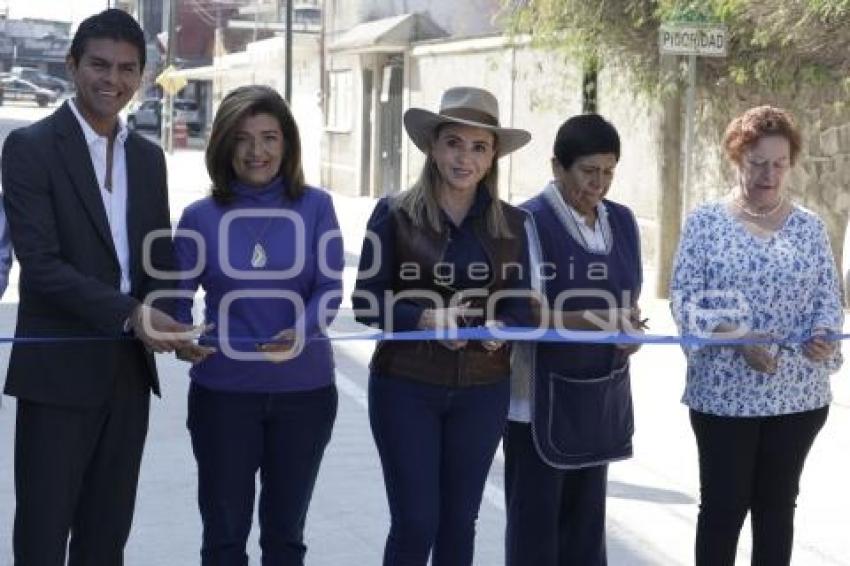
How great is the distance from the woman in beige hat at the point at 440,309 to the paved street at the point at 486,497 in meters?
1.62

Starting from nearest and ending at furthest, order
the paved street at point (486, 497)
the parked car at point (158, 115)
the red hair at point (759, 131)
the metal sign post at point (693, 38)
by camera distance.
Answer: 1. the red hair at point (759, 131)
2. the paved street at point (486, 497)
3. the metal sign post at point (693, 38)
4. the parked car at point (158, 115)

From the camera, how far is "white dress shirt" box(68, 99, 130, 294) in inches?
192

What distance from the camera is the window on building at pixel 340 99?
37.9m

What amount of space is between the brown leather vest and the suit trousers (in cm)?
84

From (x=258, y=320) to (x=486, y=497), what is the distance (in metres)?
3.16

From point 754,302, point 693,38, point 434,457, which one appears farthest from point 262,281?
point 693,38

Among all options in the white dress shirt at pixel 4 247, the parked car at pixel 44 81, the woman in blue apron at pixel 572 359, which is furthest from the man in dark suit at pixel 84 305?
the parked car at pixel 44 81

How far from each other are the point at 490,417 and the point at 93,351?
4.27 feet

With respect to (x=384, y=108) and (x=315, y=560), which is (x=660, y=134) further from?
(x=384, y=108)

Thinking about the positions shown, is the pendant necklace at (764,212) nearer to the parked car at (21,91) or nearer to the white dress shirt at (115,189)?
the white dress shirt at (115,189)

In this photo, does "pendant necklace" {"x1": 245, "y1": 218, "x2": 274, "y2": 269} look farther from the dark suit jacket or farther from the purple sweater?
the dark suit jacket

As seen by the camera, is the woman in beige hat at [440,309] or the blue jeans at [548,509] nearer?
the woman in beige hat at [440,309]

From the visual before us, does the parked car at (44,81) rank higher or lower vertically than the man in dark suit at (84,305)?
lower

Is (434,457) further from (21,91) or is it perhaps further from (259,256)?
(21,91)
